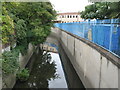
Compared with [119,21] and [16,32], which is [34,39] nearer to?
[16,32]

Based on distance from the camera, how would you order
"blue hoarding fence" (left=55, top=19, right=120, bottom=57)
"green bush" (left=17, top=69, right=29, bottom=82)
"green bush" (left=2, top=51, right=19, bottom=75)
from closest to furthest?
"blue hoarding fence" (left=55, top=19, right=120, bottom=57) < "green bush" (left=2, top=51, right=19, bottom=75) < "green bush" (left=17, top=69, right=29, bottom=82)

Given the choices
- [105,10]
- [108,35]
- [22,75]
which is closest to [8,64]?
[22,75]

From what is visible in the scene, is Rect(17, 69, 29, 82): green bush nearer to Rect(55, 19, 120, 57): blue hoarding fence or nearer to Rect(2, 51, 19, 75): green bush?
Rect(2, 51, 19, 75): green bush

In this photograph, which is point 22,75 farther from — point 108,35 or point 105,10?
point 105,10

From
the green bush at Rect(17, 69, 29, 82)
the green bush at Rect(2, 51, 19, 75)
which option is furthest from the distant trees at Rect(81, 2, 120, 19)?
the green bush at Rect(17, 69, 29, 82)

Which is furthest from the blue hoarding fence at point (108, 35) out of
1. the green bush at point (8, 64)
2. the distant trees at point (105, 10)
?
the green bush at point (8, 64)

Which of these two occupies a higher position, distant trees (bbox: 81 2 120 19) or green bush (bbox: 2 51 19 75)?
distant trees (bbox: 81 2 120 19)

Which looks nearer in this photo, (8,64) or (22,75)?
(8,64)

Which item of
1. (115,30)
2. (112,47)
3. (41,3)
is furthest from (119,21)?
(41,3)

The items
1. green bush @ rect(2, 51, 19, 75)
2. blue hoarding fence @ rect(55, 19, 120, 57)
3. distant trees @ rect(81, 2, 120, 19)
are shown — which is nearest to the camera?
blue hoarding fence @ rect(55, 19, 120, 57)

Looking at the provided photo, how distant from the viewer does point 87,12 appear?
9.74 m

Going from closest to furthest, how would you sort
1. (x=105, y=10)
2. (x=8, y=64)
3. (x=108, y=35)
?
(x=108, y=35) < (x=8, y=64) < (x=105, y=10)

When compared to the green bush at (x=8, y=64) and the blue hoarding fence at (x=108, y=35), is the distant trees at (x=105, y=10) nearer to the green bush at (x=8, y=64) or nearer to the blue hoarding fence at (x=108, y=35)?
the blue hoarding fence at (x=108, y=35)

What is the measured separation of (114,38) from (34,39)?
26.7 feet
